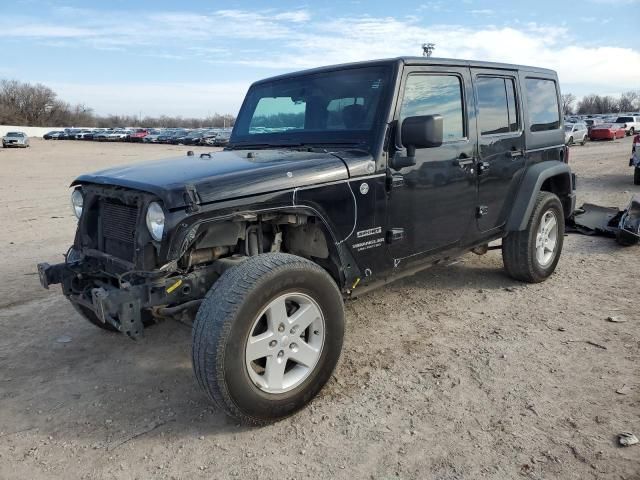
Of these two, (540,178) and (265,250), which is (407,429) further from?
(540,178)

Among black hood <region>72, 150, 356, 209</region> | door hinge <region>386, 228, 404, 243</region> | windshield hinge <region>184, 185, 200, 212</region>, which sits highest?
black hood <region>72, 150, 356, 209</region>

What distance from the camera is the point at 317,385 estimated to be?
3146mm

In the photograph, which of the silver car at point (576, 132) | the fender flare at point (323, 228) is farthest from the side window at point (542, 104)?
the silver car at point (576, 132)

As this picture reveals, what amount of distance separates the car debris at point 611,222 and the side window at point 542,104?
1.97m

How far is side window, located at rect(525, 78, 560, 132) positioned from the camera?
16.9ft

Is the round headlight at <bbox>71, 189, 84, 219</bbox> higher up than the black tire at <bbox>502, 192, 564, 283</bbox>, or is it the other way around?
the round headlight at <bbox>71, 189, 84, 219</bbox>

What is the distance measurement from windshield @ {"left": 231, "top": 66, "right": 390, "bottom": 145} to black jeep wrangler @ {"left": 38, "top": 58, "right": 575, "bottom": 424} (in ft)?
0.04

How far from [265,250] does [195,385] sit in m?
1.04

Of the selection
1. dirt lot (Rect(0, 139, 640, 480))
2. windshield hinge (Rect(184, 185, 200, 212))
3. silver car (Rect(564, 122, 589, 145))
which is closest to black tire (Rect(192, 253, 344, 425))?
dirt lot (Rect(0, 139, 640, 480))

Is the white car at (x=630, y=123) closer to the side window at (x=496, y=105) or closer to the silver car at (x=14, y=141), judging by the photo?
the side window at (x=496, y=105)

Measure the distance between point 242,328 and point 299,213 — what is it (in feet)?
2.77

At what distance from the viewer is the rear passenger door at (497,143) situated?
14.5 ft

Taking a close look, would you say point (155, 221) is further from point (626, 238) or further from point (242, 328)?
point (626, 238)

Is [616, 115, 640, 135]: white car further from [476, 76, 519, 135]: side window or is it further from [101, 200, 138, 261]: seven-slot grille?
[101, 200, 138, 261]: seven-slot grille
